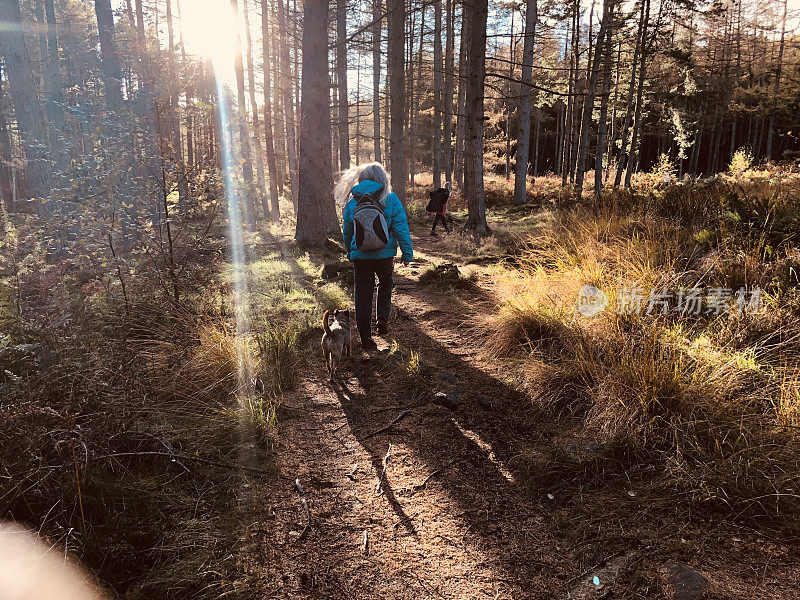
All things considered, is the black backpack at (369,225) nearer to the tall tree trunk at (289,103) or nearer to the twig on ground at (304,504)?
the twig on ground at (304,504)

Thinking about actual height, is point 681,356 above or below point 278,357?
above

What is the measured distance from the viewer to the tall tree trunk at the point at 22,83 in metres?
13.6

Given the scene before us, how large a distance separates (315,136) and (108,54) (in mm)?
12081

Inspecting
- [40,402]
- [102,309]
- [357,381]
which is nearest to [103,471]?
[40,402]

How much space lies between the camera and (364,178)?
486 cm

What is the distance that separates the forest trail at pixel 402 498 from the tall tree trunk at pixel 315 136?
7343mm

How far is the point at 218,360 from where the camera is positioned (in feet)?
13.6

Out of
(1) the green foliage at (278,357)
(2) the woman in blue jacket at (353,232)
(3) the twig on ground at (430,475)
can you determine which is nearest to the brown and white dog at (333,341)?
(1) the green foliage at (278,357)

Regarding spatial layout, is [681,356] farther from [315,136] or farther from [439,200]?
[439,200]

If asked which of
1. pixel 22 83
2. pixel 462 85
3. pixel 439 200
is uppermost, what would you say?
pixel 462 85

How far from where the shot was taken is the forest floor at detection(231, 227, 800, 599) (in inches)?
82.7

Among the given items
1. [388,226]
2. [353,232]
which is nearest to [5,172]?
[353,232]

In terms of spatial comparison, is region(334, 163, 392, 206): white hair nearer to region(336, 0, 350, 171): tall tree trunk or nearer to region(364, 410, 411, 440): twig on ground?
region(364, 410, 411, 440): twig on ground

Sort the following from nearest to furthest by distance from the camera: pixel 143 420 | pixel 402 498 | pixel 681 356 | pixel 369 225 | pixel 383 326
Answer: pixel 402 498
pixel 143 420
pixel 681 356
pixel 369 225
pixel 383 326
